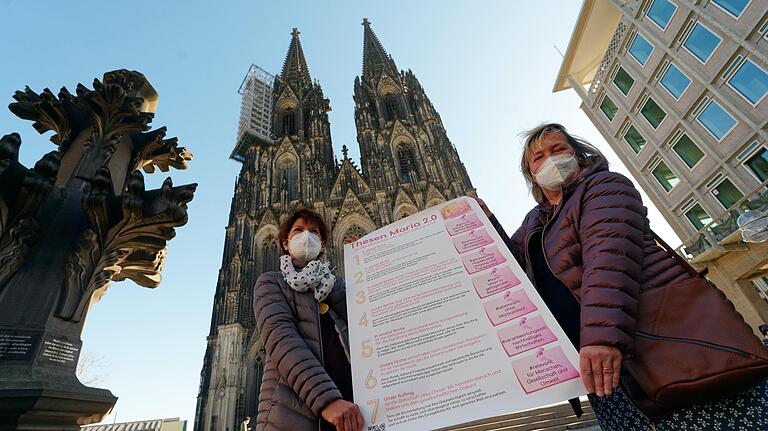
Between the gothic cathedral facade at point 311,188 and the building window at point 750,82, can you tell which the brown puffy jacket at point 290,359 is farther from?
the gothic cathedral facade at point 311,188

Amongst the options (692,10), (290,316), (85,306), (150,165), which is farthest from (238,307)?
(692,10)

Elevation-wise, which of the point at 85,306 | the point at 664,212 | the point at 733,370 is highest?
the point at 664,212

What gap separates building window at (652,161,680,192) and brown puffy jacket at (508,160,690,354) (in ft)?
44.4

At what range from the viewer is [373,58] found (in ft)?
94.6

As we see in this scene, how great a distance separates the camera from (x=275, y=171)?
2169 cm

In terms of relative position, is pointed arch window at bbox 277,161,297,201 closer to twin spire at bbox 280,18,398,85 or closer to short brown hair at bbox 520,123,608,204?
twin spire at bbox 280,18,398,85

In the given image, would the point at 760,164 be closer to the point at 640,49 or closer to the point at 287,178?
the point at 640,49

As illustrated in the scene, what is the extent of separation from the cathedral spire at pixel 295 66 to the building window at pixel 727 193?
2577 centimetres

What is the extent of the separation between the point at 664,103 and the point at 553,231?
13.4 meters

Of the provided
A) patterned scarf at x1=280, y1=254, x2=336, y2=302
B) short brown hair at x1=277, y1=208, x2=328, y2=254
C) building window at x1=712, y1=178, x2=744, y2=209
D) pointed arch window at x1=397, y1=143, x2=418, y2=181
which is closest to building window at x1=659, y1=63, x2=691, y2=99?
building window at x1=712, y1=178, x2=744, y2=209

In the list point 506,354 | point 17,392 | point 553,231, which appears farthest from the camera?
point 17,392

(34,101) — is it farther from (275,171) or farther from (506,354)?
(275,171)

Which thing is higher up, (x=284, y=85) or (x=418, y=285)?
(x=284, y=85)

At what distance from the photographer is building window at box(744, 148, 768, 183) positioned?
29.2 ft
